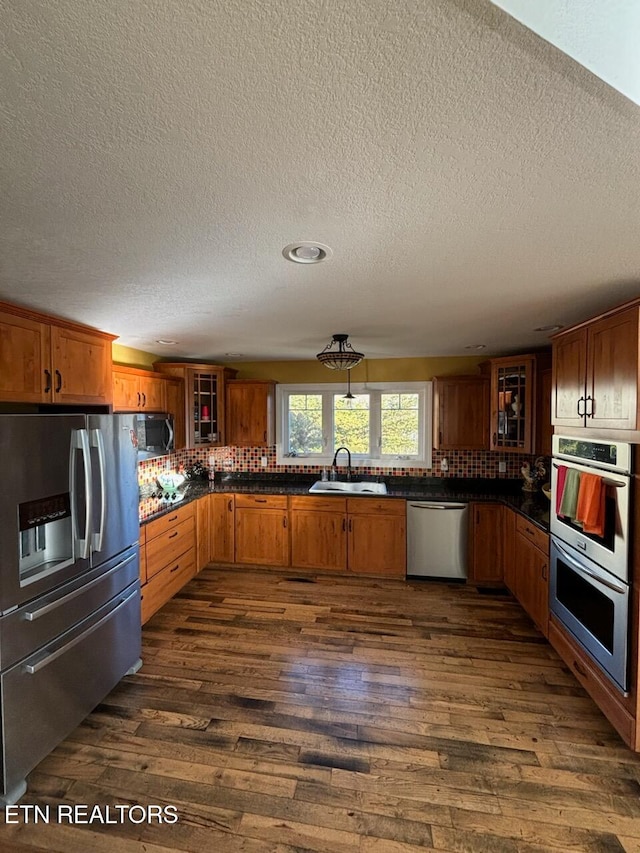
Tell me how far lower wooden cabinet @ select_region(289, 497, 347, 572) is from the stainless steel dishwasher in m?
0.70

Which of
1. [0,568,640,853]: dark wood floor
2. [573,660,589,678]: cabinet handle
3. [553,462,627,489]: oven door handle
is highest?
[553,462,627,489]: oven door handle

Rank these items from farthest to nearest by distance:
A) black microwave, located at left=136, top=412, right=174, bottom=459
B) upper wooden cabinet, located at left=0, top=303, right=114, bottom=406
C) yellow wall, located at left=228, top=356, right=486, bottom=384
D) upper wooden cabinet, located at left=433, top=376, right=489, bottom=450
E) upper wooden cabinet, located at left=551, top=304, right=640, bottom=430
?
1. yellow wall, located at left=228, top=356, right=486, bottom=384
2. upper wooden cabinet, located at left=433, top=376, right=489, bottom=450
3. black microwave, located at left=136, top=412, right=174, bottom=459
4. upper wooden cabinet, located at left=0, top=303, right=114, bottom=406
5. upper wooden cabinet, located at left=551, top=304, right=640, bottom=430

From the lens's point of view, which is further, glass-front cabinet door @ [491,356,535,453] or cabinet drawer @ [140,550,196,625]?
glass-front cabinet door @ [491,356,535,453]

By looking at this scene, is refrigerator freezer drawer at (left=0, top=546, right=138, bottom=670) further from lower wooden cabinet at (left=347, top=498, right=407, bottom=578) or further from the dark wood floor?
lower wooden cabinet at (left=347, top=498, right=407, bottom=578)

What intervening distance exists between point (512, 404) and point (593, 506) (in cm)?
176

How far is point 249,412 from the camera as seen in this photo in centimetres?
452

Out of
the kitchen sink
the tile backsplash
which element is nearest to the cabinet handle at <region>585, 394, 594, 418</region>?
the tile backsplash

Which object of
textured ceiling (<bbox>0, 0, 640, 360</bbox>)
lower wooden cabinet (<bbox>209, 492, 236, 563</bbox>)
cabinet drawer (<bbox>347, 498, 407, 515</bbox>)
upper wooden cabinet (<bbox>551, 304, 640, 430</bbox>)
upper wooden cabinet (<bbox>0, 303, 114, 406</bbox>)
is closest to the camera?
textured ceiling (<bbox>0, 0, 640, 360</bbox>)

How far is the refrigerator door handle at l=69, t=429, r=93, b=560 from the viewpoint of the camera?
→ 6.70 feet

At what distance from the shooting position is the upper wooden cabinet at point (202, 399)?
13.5ft

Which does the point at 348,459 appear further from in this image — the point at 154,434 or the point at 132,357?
the point at 132,357

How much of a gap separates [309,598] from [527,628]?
1811 millimetres

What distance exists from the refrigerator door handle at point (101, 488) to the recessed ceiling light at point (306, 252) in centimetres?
153

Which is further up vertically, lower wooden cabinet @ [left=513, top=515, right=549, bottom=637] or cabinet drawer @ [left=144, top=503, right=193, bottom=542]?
cabinet drawer @ [left=144, top=503, right=193, bottom=542]
